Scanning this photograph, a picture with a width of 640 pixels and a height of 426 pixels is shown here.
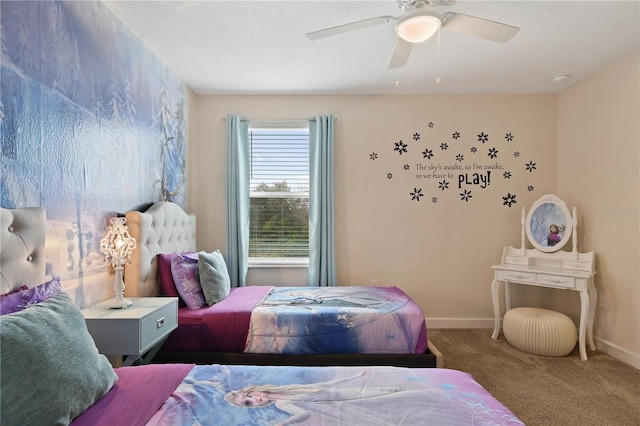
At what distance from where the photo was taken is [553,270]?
321 cm

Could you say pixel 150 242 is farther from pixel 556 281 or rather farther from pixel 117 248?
pixel 556 281

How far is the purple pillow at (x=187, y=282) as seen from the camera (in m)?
2.54

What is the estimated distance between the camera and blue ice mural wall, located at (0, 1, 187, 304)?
61.1 inches

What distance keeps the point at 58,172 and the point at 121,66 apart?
3.20 ft

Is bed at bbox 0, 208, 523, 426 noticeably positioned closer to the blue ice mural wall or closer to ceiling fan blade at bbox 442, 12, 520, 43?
the blue ice mural wall

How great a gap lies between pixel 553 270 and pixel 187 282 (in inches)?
127

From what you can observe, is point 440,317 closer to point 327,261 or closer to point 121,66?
point 327,261

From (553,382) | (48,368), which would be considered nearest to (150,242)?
(48,368)

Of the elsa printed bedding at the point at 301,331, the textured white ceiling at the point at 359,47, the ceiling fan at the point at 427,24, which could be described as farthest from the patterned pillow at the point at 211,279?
the ceiling fan at the point at 427,24

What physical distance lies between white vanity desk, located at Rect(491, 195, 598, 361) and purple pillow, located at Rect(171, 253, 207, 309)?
275cm

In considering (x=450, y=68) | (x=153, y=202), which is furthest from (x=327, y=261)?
(x=450, y=68)

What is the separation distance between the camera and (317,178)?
12.0 feet

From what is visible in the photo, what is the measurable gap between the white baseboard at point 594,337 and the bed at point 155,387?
2.32 meters

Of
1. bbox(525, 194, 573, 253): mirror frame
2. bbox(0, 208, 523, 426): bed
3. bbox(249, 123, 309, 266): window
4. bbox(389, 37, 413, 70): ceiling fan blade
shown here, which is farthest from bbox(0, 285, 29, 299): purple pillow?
bbox(525, 194, 573, 253): mirror frame
